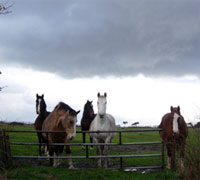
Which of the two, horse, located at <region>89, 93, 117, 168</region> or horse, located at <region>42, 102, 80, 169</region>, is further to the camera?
horse, located at <region>89, 93, 117, 168</region>

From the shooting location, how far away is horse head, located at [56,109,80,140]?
8.81m

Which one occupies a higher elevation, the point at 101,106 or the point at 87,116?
the point at 101,106

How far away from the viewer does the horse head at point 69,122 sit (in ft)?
28.9

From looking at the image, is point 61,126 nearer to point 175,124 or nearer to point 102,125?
point 102,125

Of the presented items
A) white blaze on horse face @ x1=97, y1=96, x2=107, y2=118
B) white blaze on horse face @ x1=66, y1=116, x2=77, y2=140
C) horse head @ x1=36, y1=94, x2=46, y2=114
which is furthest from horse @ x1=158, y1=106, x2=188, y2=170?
Result: horse head @ x1=36, y1=94, x2=46, y2=114

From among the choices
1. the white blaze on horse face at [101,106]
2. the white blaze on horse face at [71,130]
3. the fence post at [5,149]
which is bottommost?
the fence post at [5,149]

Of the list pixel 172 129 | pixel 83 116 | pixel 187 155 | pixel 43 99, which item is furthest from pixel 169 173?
pixel 83 116

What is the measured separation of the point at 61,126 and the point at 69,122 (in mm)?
652

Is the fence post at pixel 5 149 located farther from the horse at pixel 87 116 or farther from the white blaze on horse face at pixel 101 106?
the horse at pixel 87 116

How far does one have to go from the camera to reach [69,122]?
8.92 m

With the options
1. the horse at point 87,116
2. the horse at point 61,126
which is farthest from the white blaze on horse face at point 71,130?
the horse at point 87,116

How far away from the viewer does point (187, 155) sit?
653 centimetres

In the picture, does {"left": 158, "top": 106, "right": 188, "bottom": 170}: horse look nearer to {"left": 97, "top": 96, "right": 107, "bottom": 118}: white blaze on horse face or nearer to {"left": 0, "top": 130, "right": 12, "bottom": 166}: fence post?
{"left": 97, "top": 96, "right": 107, "bottom": 118}: white blaze on horse face

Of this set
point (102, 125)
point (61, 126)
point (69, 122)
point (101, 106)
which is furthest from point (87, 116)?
point (69, 122)
